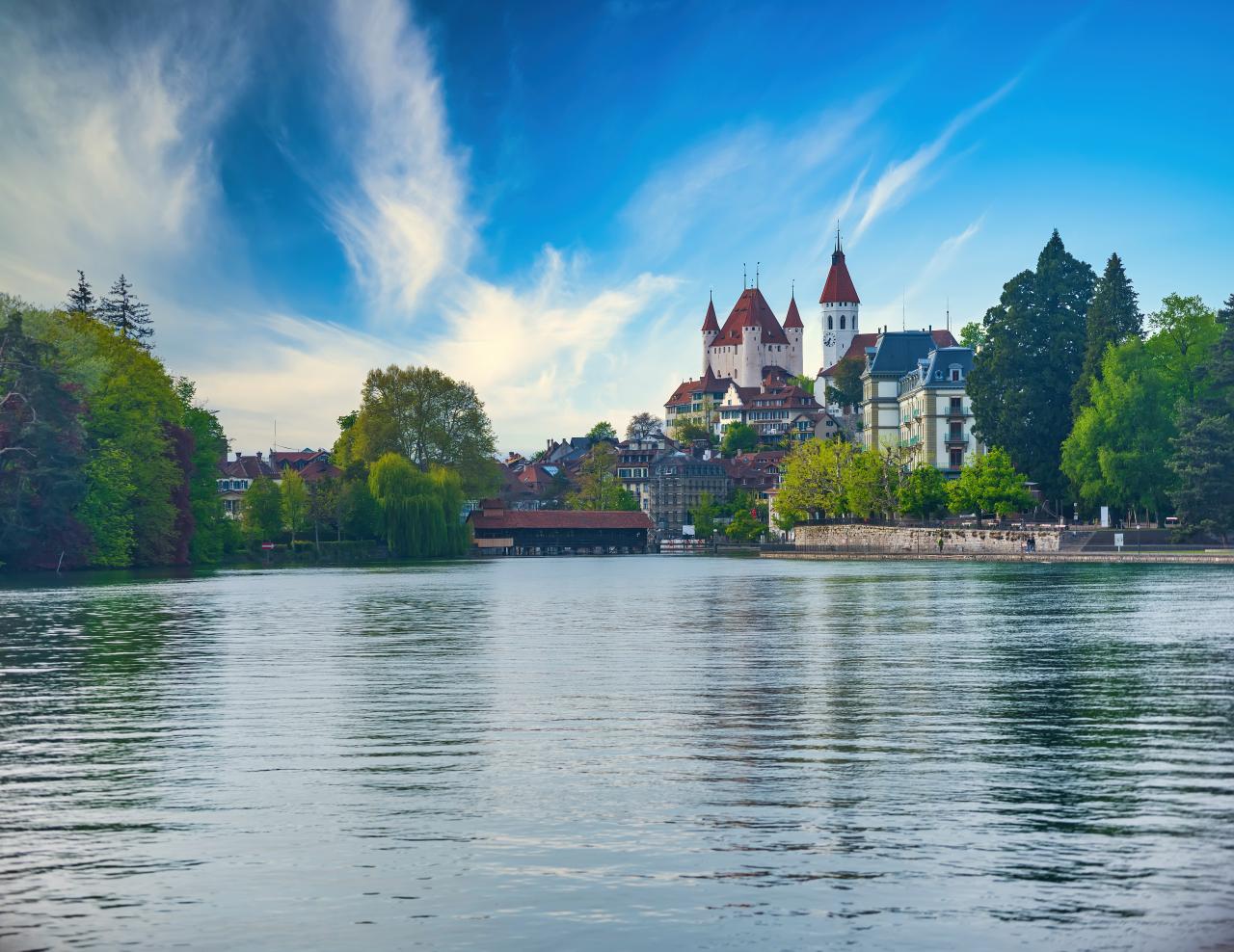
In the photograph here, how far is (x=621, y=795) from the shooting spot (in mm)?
14695

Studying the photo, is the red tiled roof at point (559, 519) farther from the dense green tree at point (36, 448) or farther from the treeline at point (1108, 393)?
the dense green tree at point (36, 448)

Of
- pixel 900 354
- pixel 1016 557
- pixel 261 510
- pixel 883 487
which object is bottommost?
pixel 1016 557

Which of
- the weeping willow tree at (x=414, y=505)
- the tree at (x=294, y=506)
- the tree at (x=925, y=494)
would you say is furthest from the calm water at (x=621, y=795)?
the tree at (x=294, y=506)

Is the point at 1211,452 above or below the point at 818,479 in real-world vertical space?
below

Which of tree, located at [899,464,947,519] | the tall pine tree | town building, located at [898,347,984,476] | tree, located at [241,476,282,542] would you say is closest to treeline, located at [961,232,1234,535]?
the tall pine tree

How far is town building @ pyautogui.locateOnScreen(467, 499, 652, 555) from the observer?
16788 centimetres

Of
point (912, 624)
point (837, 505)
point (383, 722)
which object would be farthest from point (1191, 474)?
point (383, 722)

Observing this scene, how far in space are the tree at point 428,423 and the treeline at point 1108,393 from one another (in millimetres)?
48798

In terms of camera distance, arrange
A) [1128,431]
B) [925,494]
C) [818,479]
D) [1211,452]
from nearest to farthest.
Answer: [1211,452] → [1128,431] → [925,494] → [818,479]

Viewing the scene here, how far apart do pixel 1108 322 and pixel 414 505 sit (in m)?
54.6

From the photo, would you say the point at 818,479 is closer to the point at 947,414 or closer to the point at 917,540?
the point at 947,414

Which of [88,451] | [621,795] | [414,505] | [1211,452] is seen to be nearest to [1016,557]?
[1211,452]

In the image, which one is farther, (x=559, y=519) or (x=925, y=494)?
(x=559, y=519)

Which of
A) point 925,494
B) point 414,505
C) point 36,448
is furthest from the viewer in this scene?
point 414,505
